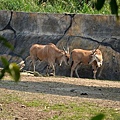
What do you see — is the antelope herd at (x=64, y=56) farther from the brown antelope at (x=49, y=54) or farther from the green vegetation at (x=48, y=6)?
the green vegetation at (x=48, y=6)

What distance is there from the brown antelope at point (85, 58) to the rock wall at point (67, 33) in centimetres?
17

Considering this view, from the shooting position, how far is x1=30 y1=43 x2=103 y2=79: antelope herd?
1473cm

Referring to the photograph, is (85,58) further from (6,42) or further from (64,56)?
(6,42)

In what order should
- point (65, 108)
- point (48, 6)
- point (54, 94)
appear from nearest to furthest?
point (65, 108) → point (54, 94) → point (48, 6)

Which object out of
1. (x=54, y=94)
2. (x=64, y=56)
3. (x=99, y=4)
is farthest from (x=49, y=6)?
(x=99, y=4)

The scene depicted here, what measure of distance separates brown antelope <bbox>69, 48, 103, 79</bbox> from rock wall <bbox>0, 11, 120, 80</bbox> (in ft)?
0.55

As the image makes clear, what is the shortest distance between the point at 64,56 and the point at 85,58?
588 mm

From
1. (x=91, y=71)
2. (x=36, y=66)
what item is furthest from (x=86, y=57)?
(x=36, y=66)

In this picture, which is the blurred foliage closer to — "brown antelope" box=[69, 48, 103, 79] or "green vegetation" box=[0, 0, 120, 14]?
"green vegetation" box=[0, 0, 120, 14]

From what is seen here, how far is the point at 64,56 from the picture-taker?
15062 millimetres

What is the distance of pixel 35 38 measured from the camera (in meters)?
15.8

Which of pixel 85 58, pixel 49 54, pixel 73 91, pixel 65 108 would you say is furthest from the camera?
pixel 49 54

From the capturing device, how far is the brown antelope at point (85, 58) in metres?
14.4

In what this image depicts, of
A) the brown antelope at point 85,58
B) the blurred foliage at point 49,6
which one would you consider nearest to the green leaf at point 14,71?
the brown antelope at point 85,58
